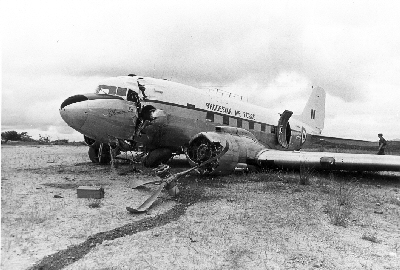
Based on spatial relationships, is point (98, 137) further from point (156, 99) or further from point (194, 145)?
point (194, 145)

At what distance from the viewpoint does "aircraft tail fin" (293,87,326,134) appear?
19.5 metres

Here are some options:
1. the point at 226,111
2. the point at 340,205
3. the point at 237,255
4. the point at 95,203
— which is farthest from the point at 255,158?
the point at 237,255

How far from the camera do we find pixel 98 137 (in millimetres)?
10016

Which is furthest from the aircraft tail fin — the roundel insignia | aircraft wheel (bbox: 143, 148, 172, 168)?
aircraft wheel (bbox: 143, 148, 172, 168)

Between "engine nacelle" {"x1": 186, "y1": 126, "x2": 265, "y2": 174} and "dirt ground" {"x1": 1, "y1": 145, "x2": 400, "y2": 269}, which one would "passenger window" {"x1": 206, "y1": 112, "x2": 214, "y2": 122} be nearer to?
"engine nacelle" {"x1": 186, "y1": 126, "x2": 265, "y2": 174}

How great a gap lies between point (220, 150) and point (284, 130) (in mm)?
6887

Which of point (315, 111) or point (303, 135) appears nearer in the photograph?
point (303, 135)

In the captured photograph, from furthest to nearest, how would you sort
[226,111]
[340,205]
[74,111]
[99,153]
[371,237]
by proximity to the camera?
[226,111] → [99,153] → [74,111] → [340,205] → [371,237]

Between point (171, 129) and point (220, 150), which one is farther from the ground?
point (171, 129)

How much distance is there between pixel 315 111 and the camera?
65.5ft

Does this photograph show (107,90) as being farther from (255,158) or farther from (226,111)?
(255,158)

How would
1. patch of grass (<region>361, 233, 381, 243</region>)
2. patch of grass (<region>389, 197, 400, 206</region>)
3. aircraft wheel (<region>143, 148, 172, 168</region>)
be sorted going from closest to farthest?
patch of grass (<region>361, 233, 381, 243</region>), patch of grass (<region>389, 197, 400, 206</region>), aircraft wheel (<region>143, 148, 172, 168</region>)

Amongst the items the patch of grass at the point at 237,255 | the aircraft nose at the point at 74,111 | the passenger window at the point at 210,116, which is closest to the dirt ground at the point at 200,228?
the patch of grass at the point at 237,255

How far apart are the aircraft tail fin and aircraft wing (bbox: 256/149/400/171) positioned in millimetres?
9107
